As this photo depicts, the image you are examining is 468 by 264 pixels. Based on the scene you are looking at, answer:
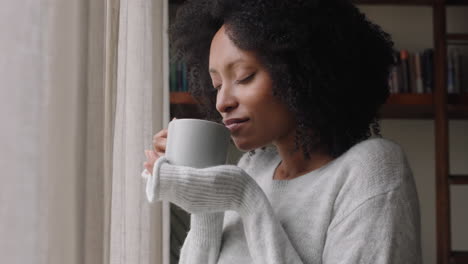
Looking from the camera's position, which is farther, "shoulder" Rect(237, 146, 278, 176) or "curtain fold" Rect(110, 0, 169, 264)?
"curtain fold" Rect(110, 0, 169, 264)

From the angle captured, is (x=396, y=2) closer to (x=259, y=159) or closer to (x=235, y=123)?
(x=259, y=159)

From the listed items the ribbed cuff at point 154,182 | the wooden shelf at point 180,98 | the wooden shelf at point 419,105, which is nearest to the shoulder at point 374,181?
the ribbed cuff at point 154,182

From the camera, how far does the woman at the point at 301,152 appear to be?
694 mm

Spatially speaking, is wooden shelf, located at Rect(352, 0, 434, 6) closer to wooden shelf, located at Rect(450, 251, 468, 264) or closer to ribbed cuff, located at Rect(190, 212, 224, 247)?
wooden shelf, located at Rect(450, 251, 468, 264)

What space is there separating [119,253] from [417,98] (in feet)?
6.51

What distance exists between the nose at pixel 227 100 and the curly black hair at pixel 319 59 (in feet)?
0.18

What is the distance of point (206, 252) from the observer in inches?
32.3

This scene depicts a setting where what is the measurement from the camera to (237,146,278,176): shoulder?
0.97 m

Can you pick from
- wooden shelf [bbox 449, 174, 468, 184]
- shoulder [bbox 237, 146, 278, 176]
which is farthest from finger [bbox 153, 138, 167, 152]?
wooden shelf [bbox 449, 174, 468, 184]

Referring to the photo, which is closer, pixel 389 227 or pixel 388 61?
pixel 389 227

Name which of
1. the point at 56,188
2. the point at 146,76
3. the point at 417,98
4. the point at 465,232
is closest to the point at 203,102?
the point at 146,76

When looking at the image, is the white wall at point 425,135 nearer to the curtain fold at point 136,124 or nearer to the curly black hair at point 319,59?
the curtain fold at point 136,124

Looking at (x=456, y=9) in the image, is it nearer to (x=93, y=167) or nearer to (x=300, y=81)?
(x=300, y=81)

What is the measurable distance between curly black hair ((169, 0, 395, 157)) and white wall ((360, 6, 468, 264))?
239 centimetres
